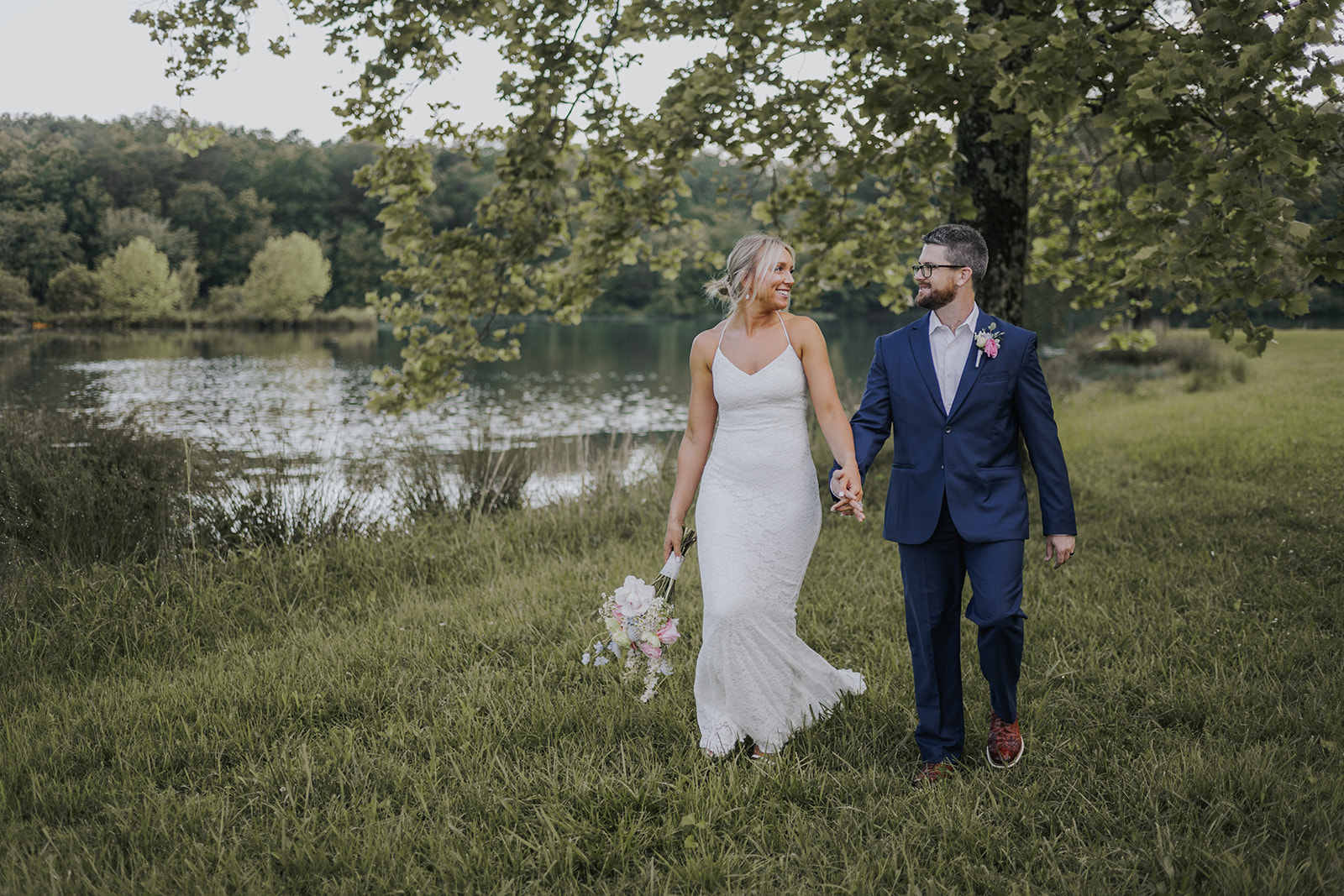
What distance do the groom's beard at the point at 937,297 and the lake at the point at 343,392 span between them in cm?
572

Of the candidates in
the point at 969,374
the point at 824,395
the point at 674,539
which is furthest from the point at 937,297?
the point at 674,539

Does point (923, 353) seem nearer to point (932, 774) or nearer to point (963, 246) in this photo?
point (963, 246)

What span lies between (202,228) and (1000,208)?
73.1m

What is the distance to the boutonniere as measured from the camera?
3.37 m

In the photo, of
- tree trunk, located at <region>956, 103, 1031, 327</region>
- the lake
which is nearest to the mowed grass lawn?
the lake

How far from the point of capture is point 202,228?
68.3 metres

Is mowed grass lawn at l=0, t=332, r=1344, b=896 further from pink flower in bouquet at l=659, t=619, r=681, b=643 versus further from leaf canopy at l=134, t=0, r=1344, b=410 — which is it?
leaf canopy at l=134, t=0, r=1344, b=410

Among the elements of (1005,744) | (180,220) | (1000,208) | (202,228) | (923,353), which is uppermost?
(180,220)

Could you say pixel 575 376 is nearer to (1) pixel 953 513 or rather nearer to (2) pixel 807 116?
(2) pixel 807 116

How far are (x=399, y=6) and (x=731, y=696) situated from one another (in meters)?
6.99

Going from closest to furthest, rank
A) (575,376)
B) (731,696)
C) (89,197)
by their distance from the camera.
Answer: (731,696) → (575,376) → (89,197)

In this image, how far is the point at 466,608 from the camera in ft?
18.8

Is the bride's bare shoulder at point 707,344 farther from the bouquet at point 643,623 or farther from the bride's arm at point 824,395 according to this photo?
the bouquet at point 643,623

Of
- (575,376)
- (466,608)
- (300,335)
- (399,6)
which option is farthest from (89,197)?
(466,608)
